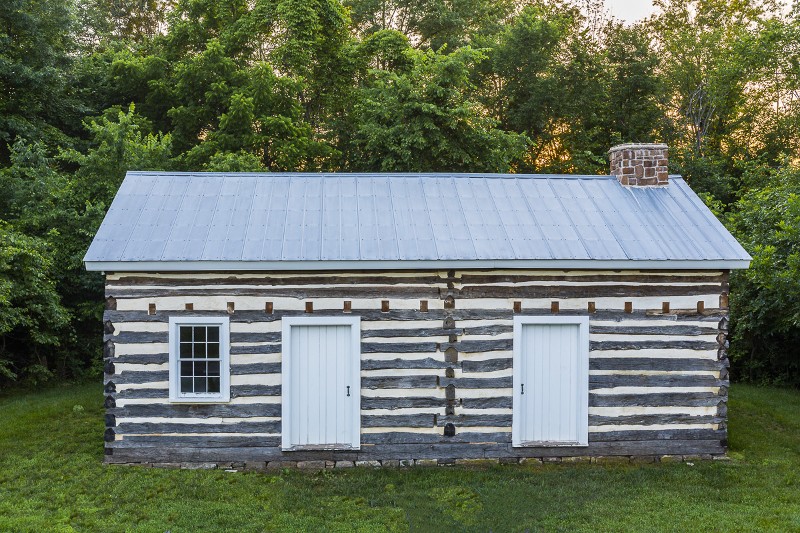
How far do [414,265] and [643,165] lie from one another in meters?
5.12

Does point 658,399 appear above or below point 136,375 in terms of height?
below

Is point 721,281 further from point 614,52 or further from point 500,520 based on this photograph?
point 614,52

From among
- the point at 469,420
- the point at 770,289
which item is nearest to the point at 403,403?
the point at 469,420

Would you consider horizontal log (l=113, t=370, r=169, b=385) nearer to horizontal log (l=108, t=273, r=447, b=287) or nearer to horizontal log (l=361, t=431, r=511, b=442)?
horizontal log (l=108, t=273, r=447, b=287)

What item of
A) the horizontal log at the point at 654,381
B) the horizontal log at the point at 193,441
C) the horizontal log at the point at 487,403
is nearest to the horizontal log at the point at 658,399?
the horizontal log at the point at 654,381

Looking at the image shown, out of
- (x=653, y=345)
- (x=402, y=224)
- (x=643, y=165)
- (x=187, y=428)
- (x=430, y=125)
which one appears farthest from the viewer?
(x=430, y=125)

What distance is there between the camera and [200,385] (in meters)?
9.91

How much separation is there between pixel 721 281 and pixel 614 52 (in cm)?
2008

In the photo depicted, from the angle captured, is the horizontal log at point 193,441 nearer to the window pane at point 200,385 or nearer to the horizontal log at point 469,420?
the window pane at point 200,385

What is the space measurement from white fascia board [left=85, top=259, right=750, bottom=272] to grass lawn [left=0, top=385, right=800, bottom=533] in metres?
3.01

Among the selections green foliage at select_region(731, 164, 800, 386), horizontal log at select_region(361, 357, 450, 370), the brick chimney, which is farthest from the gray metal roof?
green foliage at select_region(731, 164, 800, 386)

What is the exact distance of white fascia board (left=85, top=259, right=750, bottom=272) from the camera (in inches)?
376

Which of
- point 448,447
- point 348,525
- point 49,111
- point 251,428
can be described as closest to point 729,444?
point 448,447

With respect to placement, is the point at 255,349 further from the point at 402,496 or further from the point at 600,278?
the point at 600,278
